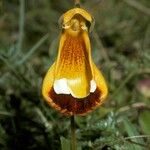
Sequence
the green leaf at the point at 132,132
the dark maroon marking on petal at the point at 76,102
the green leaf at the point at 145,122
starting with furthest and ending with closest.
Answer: the green leaf at the point at 145,122 → the green leaf at the point at 132,132 → the dark maroon marking on petal at the point at 76,102

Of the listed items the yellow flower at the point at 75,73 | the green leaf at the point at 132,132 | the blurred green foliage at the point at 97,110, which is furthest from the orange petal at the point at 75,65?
the green leaf at the point at 132,132

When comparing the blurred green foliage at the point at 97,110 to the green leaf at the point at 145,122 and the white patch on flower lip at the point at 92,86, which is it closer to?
→ the green leaf at the point at 145,122

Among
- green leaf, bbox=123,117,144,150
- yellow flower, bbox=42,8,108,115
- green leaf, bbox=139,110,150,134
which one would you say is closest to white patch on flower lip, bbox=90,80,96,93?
yellow flower, bbox=42,8,108,115

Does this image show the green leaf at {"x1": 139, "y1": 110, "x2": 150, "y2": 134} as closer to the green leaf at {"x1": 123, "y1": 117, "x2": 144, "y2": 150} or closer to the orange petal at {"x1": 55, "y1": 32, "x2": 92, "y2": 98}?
the green leaf at {"x1": 123, "y1": 117, "x2": 144, "y2": 150}

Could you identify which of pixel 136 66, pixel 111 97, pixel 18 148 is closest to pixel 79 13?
pixel 18 148

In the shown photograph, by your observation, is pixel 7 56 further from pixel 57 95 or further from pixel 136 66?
pixel 57 95

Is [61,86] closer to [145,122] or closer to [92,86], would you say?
[92,86]

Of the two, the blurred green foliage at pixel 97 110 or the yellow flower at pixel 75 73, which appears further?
the blurred green foliage at pixel 97 110

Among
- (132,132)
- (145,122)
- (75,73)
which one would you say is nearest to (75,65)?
(75,73)
